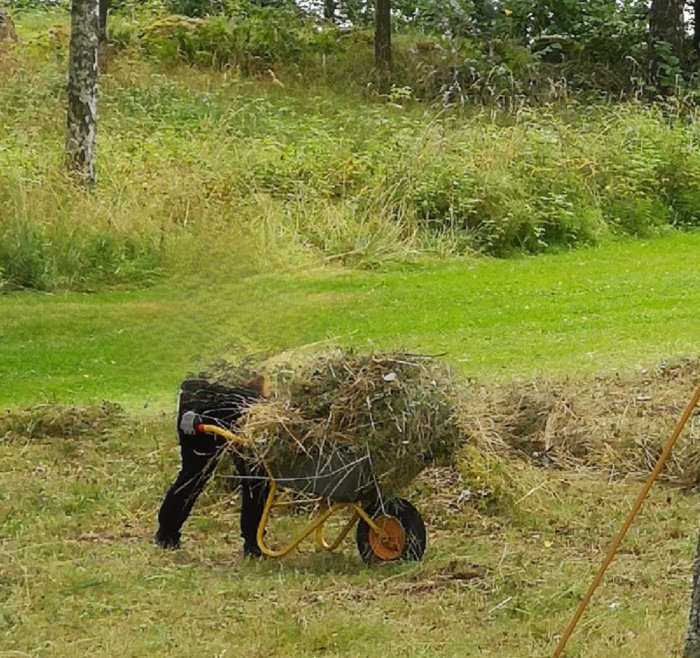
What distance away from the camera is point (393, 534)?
4859mm

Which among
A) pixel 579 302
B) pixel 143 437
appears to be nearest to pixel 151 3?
→ pixel 579 302

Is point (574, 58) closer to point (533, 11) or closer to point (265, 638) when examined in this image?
point (533, 11)

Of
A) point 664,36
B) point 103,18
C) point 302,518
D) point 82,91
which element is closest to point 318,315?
point 302,518

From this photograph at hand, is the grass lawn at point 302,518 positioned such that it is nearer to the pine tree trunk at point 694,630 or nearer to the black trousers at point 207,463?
the black trousers at point 207,463

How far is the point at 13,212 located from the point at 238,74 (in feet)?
28.0

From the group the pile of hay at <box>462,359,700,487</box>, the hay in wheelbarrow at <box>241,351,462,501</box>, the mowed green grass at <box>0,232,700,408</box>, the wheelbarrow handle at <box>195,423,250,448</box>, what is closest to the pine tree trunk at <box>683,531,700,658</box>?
the hay in wheelbarrow at <box>241,351,462,501</box>

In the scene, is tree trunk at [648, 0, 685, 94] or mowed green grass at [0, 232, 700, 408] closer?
mowed green grass at [0, 232, 700, 408]

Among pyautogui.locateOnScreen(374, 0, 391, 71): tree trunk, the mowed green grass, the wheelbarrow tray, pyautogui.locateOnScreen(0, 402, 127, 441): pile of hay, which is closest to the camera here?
the wheelbarrow tray

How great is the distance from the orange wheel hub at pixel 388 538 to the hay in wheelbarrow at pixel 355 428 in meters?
0.12

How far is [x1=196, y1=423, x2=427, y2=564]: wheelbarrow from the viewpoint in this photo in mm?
4660

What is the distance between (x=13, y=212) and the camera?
10.6m

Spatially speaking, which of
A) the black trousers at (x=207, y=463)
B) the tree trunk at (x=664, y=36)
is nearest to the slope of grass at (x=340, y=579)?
the black trousers at (x=207, y=463)

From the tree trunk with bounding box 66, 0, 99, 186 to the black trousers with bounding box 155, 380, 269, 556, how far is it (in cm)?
666

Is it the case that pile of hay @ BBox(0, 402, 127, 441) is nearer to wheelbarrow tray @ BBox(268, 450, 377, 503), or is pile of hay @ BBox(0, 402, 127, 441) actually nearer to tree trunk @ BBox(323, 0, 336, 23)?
wheelbarrow tray @ BBox(268, 450, 377, 503)
